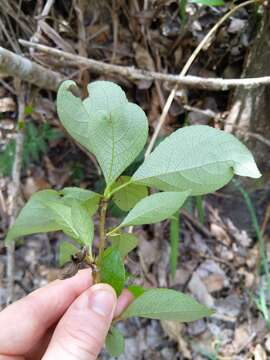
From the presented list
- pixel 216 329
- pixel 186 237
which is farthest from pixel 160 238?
pixel 216 329

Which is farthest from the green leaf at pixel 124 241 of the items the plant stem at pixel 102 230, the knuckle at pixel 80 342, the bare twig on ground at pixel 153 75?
the bare twig on ground at pixel 153 75

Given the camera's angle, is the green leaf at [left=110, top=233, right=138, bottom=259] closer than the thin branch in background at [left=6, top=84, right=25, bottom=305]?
Yes

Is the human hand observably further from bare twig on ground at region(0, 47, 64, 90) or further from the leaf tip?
bare twig on ground at region(0, 47, 64, 90)

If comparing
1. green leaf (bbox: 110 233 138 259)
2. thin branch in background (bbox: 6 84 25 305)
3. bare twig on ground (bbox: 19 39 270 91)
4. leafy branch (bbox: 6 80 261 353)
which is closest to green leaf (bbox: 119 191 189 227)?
leafy branch (bbox: 6 80 261 353)

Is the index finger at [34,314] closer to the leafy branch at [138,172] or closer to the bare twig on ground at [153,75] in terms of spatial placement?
the leafy branch at [138,172]

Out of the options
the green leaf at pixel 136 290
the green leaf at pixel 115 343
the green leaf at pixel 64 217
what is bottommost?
the green leaf at pixel 115 343

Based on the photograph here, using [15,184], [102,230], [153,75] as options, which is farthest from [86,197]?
[15,184]
